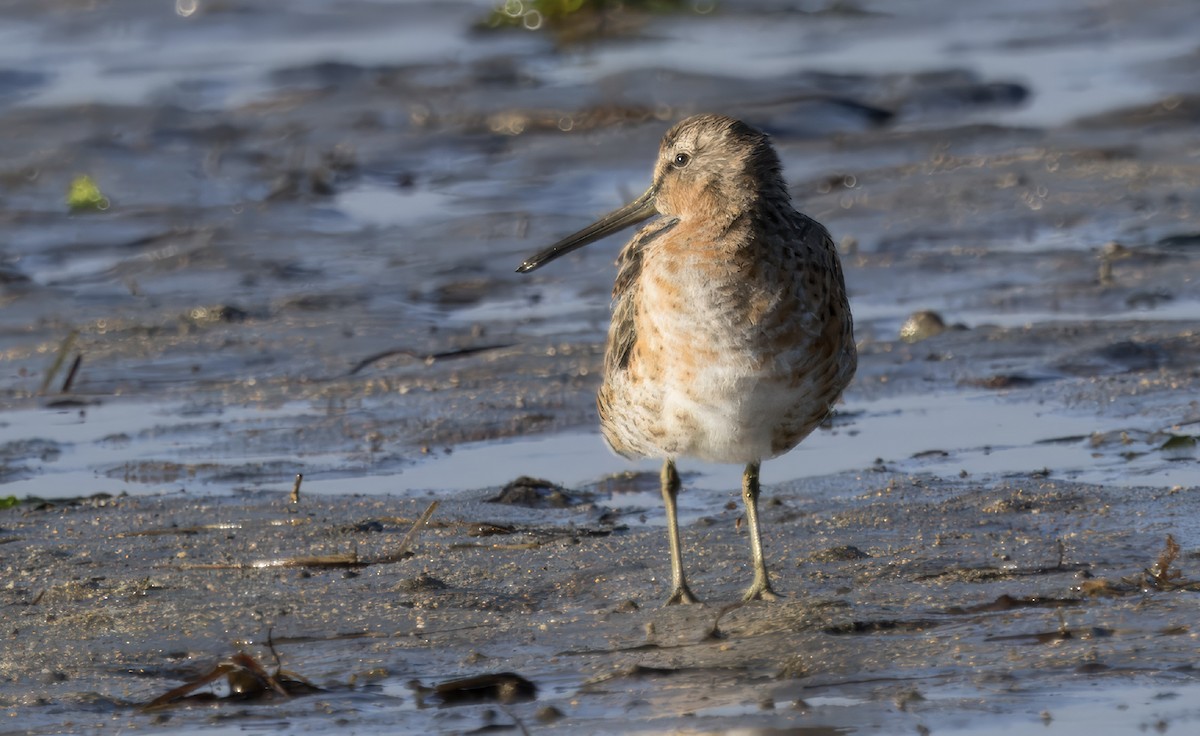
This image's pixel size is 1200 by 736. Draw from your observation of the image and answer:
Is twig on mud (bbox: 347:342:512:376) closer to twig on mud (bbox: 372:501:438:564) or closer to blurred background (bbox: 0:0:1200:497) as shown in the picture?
blurred background (bbox: 0:0:1200:497)

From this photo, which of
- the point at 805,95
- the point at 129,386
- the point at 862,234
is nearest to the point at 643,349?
the point at 129,386

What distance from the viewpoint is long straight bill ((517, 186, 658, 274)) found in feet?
20.5

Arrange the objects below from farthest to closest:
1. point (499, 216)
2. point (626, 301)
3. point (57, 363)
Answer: point (499, 216) → point (57, 363) → point (626, 301)

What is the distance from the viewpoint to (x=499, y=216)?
36.7ft

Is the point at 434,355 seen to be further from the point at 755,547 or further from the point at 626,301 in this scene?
the point at 755,547

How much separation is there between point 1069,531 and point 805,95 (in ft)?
26.7

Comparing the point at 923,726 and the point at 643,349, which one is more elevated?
the point at 643,349

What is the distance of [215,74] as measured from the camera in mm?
15734

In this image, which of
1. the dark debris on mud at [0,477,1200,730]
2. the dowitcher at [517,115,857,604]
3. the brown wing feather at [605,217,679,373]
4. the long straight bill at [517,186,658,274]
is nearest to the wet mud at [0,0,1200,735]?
the dark debris on mud at [0,477,1200,730]

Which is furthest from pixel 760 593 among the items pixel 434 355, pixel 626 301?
pixel 434 355

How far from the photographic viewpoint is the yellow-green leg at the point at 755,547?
5.42 meters

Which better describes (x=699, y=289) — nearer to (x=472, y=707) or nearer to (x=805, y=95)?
(x=472, y=707)

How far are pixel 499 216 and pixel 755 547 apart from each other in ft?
19.2

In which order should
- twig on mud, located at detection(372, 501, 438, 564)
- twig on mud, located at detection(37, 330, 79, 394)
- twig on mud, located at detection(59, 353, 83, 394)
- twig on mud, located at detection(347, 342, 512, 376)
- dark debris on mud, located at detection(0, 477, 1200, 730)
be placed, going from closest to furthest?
dark debris on mud, located at detection(0, 477, 1200, 730)
twig on mud, located at detection(372, 501, 438, 564)
twig on mud, located at detection(59, 353, 83, 394)
twig on mud, located at detection(37, 330, 79, 394)
twig on mud, located at detection(347, 342, 512, 376)
